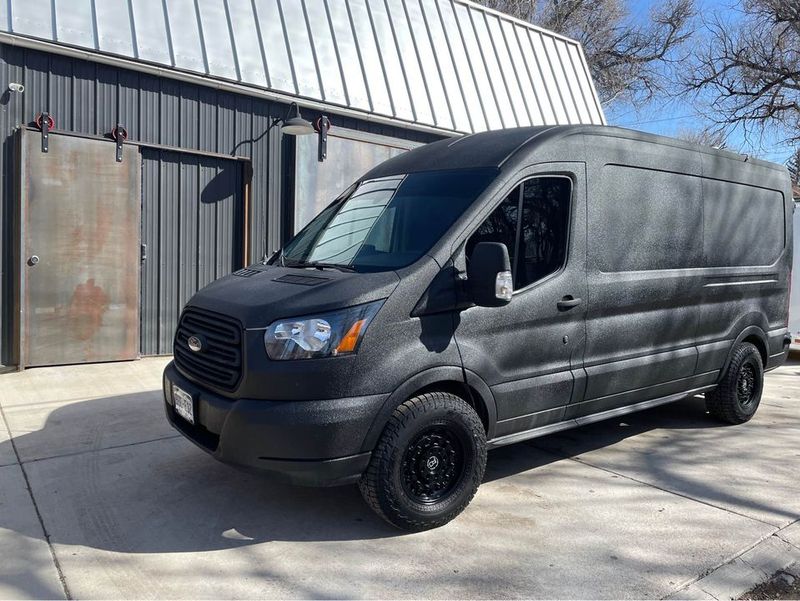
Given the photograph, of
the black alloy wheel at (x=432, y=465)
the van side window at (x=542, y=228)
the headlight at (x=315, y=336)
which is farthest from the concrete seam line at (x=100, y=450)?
the van side window at (x=542, y=228)

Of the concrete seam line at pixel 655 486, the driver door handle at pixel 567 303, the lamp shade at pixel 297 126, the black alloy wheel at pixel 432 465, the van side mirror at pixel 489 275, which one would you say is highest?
the lamp shade at pixel 297 126

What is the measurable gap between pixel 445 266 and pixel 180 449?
2655 mm

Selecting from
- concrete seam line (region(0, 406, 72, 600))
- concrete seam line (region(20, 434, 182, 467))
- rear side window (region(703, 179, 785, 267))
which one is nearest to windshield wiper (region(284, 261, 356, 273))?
concrete seam line (region(20, 434, 182, 467))

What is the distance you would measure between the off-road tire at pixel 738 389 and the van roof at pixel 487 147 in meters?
2.14

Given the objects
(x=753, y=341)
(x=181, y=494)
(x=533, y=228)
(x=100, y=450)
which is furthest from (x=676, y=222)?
(x=100, y=450)

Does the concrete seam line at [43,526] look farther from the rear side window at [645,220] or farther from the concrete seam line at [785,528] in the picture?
the concrete seam line at [785,528]

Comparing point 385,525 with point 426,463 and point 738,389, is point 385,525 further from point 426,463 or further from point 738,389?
point 738,389

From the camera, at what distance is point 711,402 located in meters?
5.91

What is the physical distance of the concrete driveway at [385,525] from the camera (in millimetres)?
3205

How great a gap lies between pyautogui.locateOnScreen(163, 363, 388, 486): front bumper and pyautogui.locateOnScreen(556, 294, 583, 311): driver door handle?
1424mm

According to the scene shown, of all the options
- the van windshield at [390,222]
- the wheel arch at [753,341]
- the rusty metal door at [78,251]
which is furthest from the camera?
the rusty metal door at [78,251]

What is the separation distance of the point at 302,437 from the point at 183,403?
1.00 m

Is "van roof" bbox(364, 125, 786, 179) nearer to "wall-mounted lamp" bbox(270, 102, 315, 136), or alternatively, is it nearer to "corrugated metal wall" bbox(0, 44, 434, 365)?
"wall-mounted lamp" bbox(270, 102, 315, 136)

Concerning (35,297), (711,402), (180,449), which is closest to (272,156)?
(35,297)
